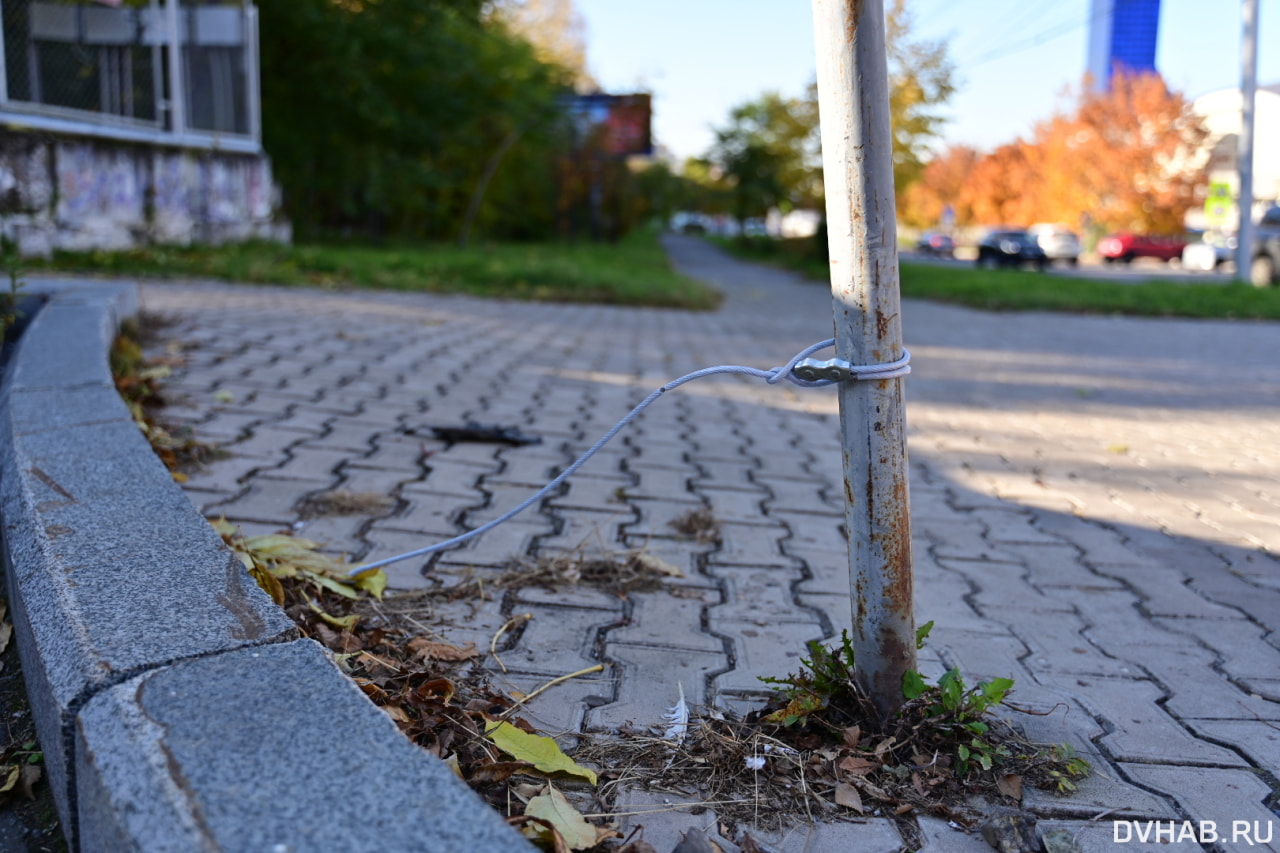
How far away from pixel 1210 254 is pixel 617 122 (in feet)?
61.2

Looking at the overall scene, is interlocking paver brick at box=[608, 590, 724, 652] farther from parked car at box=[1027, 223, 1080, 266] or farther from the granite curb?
parked car at box=[1027, 223, 1080, 266]

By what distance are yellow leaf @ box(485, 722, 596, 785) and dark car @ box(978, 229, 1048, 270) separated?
101ft

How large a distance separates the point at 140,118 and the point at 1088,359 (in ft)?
35.1

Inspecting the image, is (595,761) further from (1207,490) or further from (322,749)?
(1207,490)

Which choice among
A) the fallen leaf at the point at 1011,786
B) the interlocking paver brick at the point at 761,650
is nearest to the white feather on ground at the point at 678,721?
the interlocking paver brick at the point at 761,650

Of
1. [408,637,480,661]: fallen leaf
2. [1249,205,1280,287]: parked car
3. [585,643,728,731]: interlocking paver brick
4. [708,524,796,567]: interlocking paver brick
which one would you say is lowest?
[585,643,728,731]: interlocking paver brick

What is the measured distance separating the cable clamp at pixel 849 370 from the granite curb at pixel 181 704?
2.73ft

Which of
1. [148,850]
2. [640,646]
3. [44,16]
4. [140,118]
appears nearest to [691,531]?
[640,646]

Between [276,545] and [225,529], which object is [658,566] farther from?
[225,529]

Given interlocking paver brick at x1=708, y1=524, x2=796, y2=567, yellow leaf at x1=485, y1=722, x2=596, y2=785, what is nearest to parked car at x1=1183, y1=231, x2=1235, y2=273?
interlocking paver brick at x1=708, y1=524, x2=796, y2=567

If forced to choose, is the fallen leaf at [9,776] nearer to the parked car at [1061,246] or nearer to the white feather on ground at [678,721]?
the white feather on ground at [678,721]

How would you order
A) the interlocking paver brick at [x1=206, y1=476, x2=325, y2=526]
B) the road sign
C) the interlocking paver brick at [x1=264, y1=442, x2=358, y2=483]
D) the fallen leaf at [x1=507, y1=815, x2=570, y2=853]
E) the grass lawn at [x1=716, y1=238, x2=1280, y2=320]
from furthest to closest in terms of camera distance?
the road sign → the grass lawn at [x1=716, y1=238, x2=1280, y2=320] → the interlocking paver brick at [x1=264, y1=442, x2=358, y2=483] → the interlocking paver brick at [x1=206, y1=476, x2=325, y2=526] → the fallen leaf at [x1=507, y1=815, x2=570, y2=853]

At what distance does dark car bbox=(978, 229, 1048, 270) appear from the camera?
1171 inches

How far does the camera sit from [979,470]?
424cm
